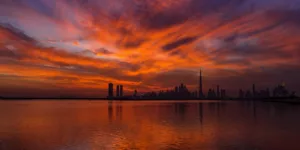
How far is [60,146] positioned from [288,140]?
1006 inches

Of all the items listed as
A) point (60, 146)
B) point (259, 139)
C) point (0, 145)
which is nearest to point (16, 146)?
point (0, 145)

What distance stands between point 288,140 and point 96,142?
2210 centimetres

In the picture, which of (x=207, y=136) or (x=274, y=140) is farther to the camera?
(x=207, y=136)

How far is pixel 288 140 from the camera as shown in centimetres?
3145

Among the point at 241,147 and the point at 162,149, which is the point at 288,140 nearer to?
the point at 241,147

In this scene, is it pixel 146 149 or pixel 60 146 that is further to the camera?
pixel 60 146

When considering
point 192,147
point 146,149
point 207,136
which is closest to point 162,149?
point 146,149

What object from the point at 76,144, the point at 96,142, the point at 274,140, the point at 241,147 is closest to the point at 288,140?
the point at 274,140

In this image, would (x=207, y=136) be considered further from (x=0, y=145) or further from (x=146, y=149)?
(x=0, y=145)

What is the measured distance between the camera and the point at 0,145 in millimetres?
28625

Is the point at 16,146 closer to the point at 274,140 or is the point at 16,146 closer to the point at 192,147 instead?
the point at 192,147

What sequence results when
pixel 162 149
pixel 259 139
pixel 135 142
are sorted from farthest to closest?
pixel 259 139
pixel 135 142
pixel 162 149

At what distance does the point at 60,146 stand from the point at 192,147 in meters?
13.5

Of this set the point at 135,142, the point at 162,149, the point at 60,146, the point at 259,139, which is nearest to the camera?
→ the point at 162,149
